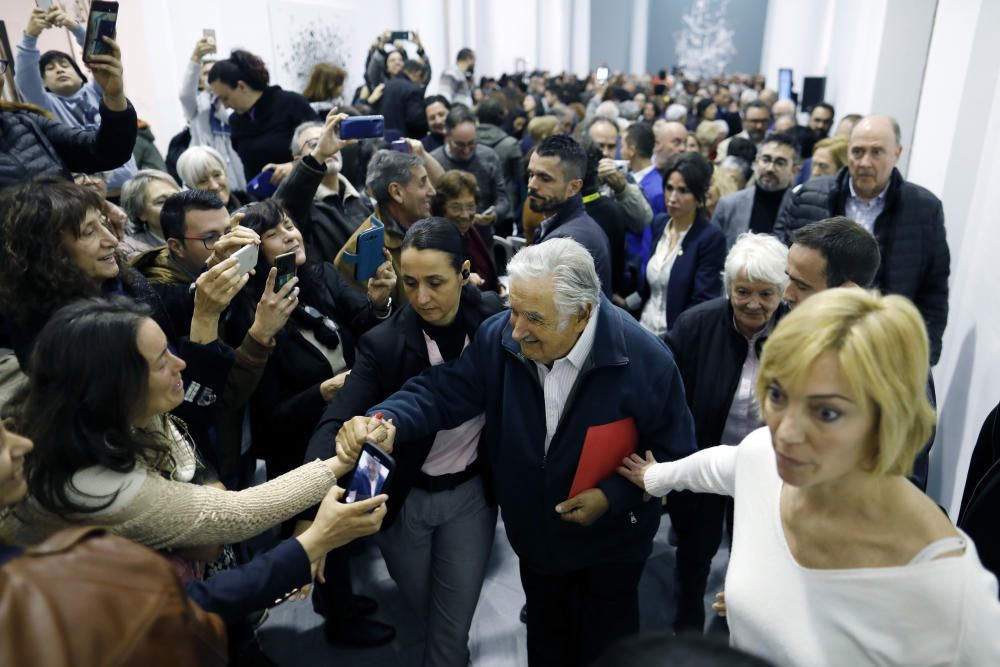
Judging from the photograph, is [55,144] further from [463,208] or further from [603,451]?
[603,451]

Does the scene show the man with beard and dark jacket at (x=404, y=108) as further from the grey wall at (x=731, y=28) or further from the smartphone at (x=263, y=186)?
the grey wall at (x=731, y=28)

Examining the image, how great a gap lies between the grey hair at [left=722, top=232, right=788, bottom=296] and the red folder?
714mm

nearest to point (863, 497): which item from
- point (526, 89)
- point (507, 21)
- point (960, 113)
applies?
point (960, 113)

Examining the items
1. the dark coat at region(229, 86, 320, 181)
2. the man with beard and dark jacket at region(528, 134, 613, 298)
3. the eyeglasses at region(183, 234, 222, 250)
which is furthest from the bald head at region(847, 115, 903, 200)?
the dark coat at region(229, 86, 320, 181)

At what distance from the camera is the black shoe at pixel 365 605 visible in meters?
2.98

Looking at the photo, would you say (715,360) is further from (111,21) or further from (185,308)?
(111,21)

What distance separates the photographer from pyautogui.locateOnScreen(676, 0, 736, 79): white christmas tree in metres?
22.8

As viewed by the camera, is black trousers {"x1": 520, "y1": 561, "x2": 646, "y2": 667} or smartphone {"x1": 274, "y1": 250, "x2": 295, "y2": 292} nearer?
black trousers {"x1": 520, "y1": 561, "x2": 646, "y2": 667}

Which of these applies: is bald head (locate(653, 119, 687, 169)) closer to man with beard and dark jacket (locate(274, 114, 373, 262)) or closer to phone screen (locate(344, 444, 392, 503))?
man with beard and dark jacket (locate(274, 114, 373, 262))

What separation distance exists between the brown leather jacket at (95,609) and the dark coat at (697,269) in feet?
9.59

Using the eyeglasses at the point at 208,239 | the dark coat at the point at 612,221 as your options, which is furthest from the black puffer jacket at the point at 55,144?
the dark coat at the point at 612,221

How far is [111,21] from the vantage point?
8.92 feet

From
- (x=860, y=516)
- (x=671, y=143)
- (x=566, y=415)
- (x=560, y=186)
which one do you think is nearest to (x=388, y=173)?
(x=560, y=186)

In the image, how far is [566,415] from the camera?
1.97 meters
